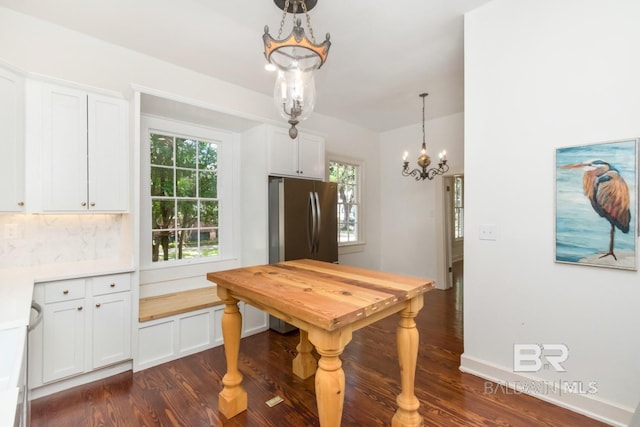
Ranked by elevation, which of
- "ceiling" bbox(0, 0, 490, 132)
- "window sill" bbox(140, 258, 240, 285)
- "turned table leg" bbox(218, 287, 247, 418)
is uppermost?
"ceiling" bbox(0, 0, 490, 132)

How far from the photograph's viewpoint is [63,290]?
2107mm

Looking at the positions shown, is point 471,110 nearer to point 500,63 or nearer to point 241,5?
point 500,63

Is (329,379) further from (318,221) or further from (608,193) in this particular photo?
(318,221)

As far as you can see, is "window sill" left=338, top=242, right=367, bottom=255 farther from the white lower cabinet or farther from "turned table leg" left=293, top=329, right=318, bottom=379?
the white lower cabinet

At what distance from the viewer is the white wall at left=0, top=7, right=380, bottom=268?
225cm

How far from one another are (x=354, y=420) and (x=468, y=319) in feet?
3.98

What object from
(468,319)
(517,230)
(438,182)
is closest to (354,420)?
(468,319)

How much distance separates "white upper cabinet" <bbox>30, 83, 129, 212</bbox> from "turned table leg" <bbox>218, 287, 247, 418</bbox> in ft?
4.57

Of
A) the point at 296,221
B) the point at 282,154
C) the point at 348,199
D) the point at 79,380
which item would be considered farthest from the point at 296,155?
the point at 79,380

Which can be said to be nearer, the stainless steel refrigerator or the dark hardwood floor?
the dark hardwood floor

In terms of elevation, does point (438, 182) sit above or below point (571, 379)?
above

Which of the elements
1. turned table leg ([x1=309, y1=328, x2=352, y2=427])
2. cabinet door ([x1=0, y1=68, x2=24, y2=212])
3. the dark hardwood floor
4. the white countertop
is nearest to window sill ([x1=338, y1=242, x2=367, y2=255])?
the dark hardwood floor

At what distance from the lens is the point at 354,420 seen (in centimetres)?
183

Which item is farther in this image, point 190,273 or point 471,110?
point 190,273
